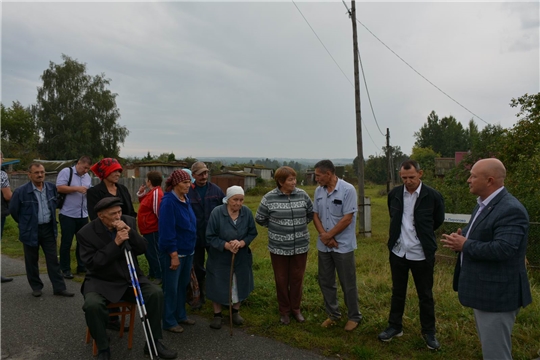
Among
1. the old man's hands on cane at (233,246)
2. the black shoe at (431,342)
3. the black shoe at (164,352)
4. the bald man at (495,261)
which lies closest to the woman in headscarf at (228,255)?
the old man's hands on cane at (233,246)

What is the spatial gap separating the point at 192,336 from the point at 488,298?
10.1 feet

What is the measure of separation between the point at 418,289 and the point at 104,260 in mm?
3303

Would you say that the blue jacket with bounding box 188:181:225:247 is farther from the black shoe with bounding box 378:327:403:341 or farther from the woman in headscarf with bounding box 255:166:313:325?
the black shoe with bounding box 378:327:403:341

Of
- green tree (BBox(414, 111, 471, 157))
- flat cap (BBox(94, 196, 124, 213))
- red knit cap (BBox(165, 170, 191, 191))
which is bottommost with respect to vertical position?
flat cap (BBox(94, 196, 124, 213))

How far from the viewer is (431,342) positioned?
398 centimetres

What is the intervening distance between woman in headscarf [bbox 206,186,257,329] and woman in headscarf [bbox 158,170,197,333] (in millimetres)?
276

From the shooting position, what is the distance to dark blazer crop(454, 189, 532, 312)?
2850 millimetres

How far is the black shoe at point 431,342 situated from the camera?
394 centimetres

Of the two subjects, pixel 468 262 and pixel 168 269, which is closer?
pixel 468 262

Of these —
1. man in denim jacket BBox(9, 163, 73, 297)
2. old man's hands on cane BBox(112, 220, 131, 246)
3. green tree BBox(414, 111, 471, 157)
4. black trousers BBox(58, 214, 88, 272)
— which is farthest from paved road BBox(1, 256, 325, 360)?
green tree BBox(414, 111, 471, 157)

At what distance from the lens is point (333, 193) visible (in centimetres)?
462

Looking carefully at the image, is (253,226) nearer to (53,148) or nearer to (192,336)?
(192,336)

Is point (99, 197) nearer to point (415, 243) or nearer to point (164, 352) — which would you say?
point (164, 352)

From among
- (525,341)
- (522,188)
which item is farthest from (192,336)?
(522,188)
